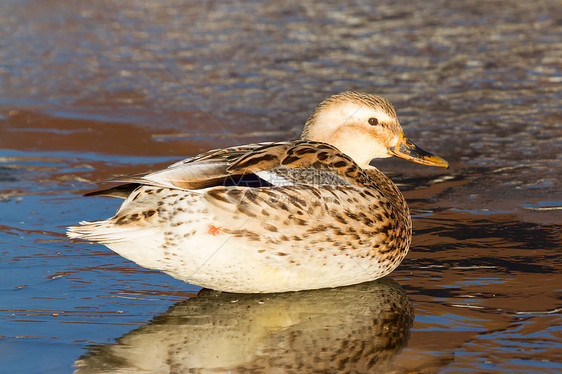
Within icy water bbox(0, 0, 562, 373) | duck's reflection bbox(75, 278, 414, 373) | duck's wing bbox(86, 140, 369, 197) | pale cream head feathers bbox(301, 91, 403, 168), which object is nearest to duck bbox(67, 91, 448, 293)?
duck's wing bbox(86, 140, 369, 197)

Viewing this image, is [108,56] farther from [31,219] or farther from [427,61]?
[31,219]

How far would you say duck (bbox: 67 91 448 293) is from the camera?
448 centimetres

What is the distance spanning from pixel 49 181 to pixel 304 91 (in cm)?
341

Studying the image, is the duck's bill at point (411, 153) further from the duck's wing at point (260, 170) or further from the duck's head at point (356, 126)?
the duck's wing at point (260, 170)

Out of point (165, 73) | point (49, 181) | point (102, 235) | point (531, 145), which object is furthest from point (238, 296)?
point (165, 73)

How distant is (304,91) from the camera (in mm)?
9672

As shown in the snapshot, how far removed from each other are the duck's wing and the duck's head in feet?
1.85

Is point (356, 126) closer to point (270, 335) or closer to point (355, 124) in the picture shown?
point (355, 124)

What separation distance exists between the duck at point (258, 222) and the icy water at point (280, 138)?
0.22 metres

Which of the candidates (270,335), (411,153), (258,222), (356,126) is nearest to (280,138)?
(411,153)

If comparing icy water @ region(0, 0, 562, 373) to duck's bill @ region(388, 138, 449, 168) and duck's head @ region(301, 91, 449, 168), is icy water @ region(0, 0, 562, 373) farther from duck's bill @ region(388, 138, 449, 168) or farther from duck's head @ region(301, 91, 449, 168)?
duck's head @ region(301, 91, 449, 168)

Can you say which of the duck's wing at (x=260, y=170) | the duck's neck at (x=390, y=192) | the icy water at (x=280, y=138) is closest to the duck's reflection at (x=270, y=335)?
the icy water at (x=280, y=138)

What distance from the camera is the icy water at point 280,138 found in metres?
4.23

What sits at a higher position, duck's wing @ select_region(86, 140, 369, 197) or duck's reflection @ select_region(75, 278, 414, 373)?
duck's wing @ select_region(86, 140, 369, 197)
